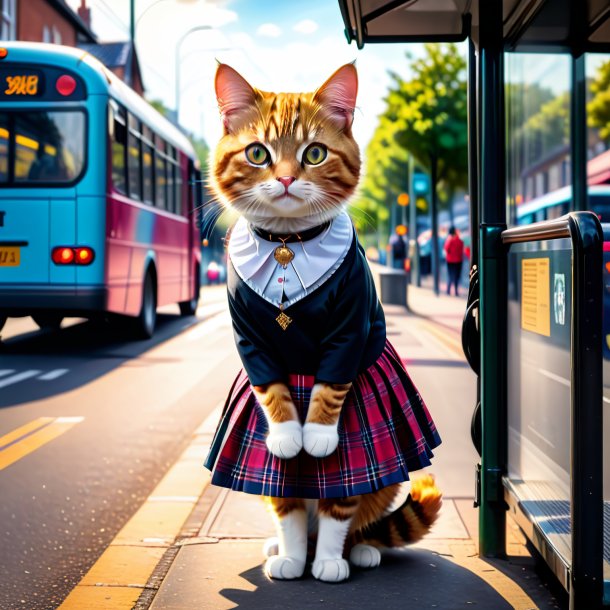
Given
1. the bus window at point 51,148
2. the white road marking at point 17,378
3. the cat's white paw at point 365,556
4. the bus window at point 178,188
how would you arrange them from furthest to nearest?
1. the bus window at point 178,188
2. the bus window at point 51,148
3. the white road marking at point 17,378
4. the cat's white paw at point 365,556

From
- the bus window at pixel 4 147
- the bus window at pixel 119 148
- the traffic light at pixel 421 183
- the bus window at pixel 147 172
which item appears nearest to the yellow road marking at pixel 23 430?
the bus window at pixel 4 147

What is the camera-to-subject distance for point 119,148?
11.5 metres

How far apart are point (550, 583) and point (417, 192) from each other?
32.1 meters

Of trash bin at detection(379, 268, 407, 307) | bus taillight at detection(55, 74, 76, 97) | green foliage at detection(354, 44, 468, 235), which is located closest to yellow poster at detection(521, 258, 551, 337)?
bus taillight at detection(55, 74, 76, 97)

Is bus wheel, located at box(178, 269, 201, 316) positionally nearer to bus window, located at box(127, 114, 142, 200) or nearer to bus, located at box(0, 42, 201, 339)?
bus window, located at box(127, 114, 142, 200)

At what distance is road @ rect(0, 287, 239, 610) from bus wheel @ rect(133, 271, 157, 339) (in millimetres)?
257

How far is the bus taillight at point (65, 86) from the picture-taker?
422 inches

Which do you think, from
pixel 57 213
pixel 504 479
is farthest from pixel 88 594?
pixel 57 213

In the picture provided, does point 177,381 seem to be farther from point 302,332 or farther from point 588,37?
point 302,332

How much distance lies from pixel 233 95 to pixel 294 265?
583 mm

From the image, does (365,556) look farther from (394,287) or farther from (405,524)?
(394,287)

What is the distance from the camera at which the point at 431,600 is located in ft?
10.5

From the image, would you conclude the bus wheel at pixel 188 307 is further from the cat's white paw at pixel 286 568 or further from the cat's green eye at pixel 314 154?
the cat's green eye at pixel 314 154

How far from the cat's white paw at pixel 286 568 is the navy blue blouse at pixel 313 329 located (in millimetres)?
659
